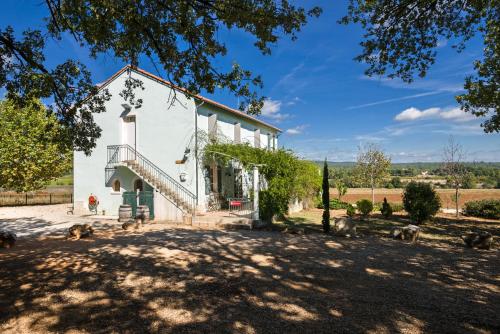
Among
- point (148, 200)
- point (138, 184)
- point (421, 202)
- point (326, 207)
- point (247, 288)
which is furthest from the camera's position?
point (138, 184)

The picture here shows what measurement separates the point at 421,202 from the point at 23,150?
1041 inches

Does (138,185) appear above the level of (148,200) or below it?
above

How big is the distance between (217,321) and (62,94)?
23.8 ft

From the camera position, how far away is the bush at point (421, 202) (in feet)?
52.4

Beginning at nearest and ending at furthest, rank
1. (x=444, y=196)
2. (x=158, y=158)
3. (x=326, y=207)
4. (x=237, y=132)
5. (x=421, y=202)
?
(x=326, y=207) < (x=421, y=202) < (x=158, y=158) < (x=237, y=132) < (x=444, y=196)

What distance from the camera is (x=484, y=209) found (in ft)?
65.8

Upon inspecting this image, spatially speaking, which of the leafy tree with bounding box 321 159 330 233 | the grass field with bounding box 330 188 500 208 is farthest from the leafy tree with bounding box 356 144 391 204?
the leafy tree with bounding box 321 159 330 233

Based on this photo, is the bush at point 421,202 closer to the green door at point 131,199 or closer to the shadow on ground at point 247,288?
the shadow on ground at point 247,288

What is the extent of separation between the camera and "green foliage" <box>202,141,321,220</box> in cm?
1552

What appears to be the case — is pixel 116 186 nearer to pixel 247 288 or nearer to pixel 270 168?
pixel 270 168

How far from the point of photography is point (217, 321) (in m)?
4.27

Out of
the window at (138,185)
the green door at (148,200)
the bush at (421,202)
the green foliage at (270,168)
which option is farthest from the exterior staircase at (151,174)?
the bush at (421,202)

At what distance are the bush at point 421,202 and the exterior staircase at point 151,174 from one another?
464 inches

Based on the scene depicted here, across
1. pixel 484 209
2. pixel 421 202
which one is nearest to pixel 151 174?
pixel 421 202
